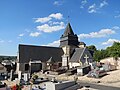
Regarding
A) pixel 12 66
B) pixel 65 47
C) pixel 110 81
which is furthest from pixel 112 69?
pixel 12 66

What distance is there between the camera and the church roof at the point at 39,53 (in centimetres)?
5188

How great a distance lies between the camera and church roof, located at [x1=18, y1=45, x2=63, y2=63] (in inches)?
2042

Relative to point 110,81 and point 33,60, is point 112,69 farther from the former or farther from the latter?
point 33,60

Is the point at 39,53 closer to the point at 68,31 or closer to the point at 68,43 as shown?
the point at 68,43

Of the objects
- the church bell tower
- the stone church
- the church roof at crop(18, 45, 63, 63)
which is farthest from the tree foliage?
the church roof at crop(18, 45, 63, 63)

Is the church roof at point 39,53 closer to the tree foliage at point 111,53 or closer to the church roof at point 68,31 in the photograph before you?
the church roof at point 68,31

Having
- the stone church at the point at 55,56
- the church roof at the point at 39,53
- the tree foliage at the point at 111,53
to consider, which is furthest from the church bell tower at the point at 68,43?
the tree foliage at the point at 111,53

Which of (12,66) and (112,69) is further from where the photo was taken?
(12,66)

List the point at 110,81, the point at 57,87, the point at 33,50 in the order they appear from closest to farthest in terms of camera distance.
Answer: the point at 57,87
the point at 110,81
the point at 33,50

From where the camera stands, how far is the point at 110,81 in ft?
103

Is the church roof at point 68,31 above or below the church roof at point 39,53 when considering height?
above

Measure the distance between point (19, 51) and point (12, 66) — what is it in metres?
5.78

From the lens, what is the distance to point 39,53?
54906 millimetres

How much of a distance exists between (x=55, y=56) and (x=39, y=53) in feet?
16.3
